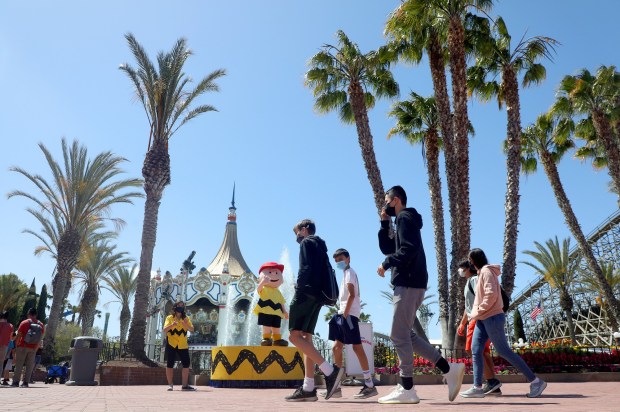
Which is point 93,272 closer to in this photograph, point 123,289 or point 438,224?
Answer: point 123,289

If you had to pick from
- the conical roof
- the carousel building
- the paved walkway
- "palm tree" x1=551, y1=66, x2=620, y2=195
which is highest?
"palm tree" x1=551, y1=66, x2=620, y2=195

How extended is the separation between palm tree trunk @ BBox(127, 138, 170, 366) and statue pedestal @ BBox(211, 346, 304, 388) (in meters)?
6.04

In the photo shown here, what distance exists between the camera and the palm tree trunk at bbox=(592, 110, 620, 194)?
20.3 meters

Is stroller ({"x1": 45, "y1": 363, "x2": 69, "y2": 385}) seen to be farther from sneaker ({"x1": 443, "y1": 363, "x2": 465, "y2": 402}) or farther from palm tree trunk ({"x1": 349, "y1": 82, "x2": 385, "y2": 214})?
sneaker ({"x1": 443, "y1": 363, "x2": 465, "y2": 402})

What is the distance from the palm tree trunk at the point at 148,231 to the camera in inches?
642

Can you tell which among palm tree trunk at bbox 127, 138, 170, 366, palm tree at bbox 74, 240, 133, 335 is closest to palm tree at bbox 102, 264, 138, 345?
palm tree at bbox 74, 240, 133, 335

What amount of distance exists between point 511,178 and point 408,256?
12.2 metres

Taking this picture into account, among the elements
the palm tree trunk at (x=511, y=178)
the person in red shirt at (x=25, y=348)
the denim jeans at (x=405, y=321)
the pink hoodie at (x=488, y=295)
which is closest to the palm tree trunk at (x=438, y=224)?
the palm tree trunk at (x=511, y=178)

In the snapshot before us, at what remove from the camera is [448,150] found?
16.1 metres

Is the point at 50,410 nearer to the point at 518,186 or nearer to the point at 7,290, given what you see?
the point at 518,186

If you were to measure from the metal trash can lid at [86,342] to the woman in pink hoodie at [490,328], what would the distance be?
9794 mm

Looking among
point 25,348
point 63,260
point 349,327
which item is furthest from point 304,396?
point 63,260

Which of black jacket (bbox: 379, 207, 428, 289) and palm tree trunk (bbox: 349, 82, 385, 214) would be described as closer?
black jacket (bbox: 379, 207, 428, 289)

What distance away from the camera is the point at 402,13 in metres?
16.3
